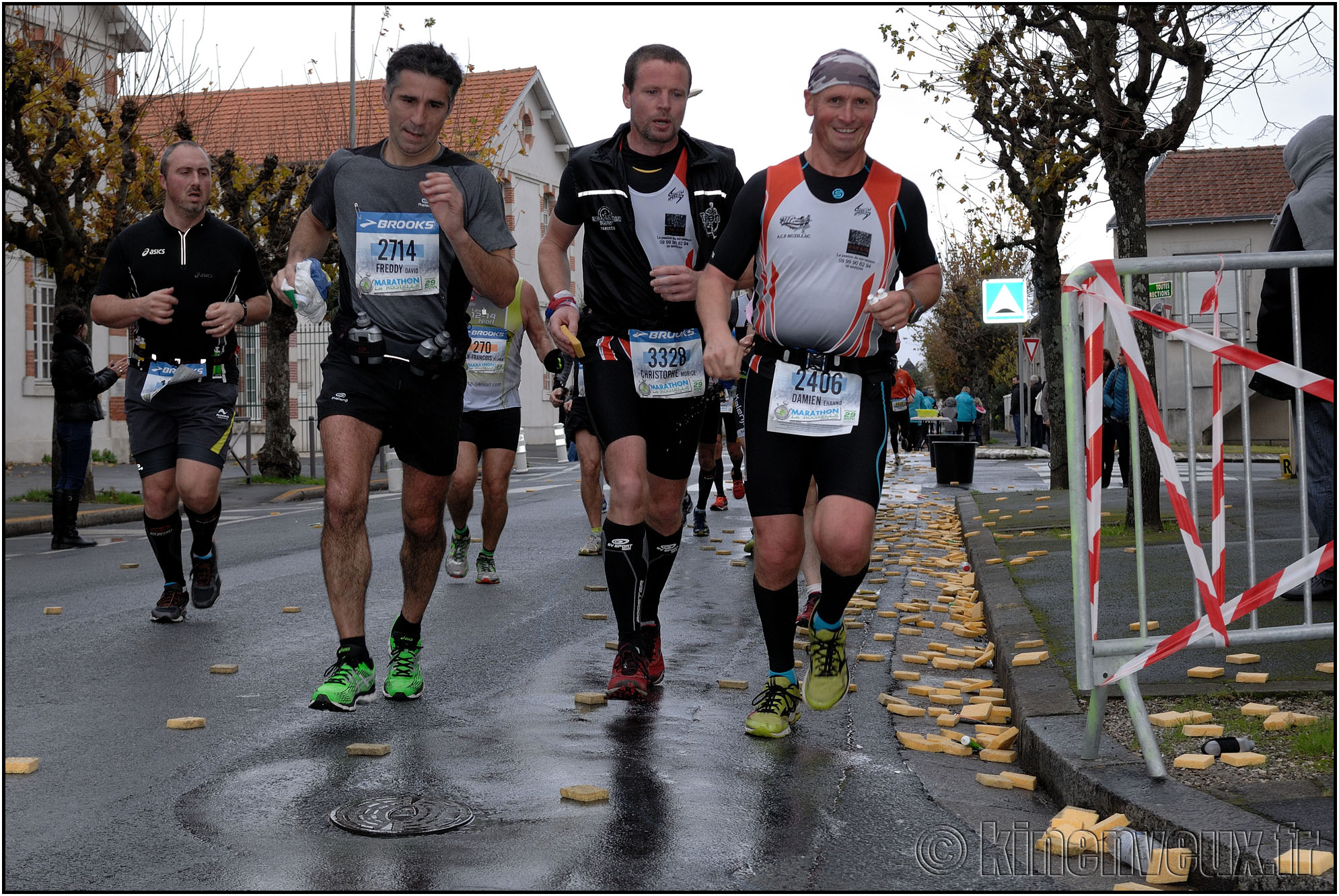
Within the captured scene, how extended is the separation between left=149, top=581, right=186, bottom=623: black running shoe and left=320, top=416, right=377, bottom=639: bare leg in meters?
2.58

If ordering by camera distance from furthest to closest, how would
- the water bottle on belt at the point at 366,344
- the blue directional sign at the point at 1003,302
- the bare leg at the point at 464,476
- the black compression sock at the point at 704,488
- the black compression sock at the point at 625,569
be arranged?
the blue directional sign at the point at 1003,302 → the black compression sock at the point at 704,488 → the bare leg at the point at 464,476 → the black compression sock at the point at 625,569 → the water bottle on belt at the point at 366,344

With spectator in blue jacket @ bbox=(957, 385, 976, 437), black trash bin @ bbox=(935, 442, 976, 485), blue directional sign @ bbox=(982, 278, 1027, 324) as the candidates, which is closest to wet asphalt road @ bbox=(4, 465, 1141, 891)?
black trash bin @ bbox=(935, 442, 976, 485)

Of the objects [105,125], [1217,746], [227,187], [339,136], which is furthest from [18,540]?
[339,136]

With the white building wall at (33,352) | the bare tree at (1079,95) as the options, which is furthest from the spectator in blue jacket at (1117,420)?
the white building wall at (33,352)

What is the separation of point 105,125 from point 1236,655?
15.2 meters

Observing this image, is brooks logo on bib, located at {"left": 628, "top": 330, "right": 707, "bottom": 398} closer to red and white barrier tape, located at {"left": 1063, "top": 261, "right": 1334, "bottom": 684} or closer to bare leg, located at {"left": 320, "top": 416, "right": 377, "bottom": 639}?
bare leg, located at {"left": 320, "top": 416, "right": 377, "bottom": 639}

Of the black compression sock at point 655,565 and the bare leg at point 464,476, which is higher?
the bare leg at point 464,476

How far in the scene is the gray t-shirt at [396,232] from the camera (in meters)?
5.25

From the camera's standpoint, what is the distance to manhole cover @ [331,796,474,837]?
3.51 m

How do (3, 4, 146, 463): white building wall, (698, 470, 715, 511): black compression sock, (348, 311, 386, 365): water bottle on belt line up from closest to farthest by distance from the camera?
(348, 311, 386, 365): water bottle on belt, (698, 470, 715, 511): black compression sock, (3, 4, 146, 463): white building wall

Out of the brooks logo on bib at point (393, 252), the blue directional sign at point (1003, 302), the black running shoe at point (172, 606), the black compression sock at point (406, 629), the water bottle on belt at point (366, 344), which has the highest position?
the blue directional sign at point (1003, 302)

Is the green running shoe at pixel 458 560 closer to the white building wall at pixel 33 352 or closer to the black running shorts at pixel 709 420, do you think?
the black running shorts at pixel 709 420

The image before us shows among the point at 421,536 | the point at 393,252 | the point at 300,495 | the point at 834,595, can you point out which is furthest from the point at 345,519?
the point at 300,495

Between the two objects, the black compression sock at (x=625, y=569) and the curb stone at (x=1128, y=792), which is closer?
the curb stone at (x=1128, y=792)
